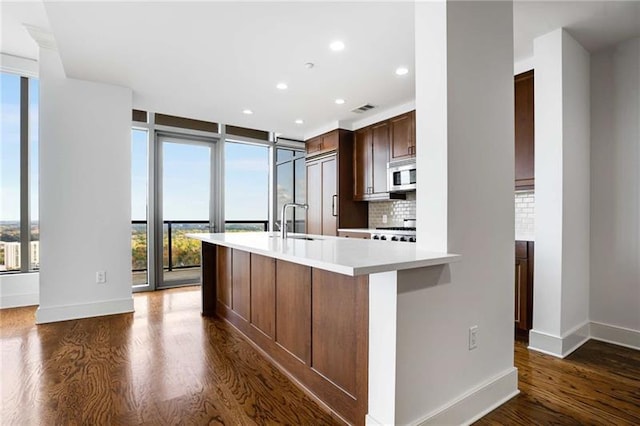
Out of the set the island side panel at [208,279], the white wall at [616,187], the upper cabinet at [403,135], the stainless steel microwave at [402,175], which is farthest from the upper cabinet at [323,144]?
the white wall at [616,187]

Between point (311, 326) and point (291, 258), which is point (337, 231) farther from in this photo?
point (291, 258)

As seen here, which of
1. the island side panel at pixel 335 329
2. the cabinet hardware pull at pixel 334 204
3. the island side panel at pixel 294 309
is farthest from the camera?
the cabinet hardware pull at pixel 334 204

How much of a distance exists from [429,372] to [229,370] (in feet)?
4.58

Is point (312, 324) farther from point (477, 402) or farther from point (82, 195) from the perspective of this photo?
point (82, 195)

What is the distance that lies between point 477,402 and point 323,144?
4.37 metres

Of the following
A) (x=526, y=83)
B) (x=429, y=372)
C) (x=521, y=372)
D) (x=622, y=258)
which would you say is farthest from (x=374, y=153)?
(x=429, y=372)

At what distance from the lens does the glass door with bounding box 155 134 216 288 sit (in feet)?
16.4

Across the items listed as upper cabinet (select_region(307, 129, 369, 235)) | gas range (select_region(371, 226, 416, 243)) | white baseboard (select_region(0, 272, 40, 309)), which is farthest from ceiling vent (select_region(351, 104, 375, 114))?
white baseboard (select_region(0, 272, 40, 309))

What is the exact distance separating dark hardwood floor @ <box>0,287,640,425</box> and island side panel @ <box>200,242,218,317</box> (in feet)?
1.96

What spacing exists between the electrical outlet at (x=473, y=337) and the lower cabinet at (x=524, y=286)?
1.40 m

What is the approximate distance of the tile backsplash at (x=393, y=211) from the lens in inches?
187

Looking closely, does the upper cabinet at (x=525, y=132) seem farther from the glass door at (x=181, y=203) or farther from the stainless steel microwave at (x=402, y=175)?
the glass door at (x=181, y=203)

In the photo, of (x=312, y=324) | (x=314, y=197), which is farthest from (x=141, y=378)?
(x=314, y=197)

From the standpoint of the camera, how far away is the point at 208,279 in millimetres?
3758
